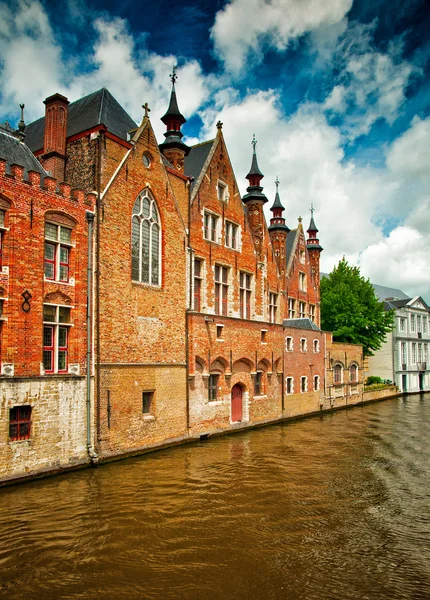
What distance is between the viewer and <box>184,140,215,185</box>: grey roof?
24.0 metres

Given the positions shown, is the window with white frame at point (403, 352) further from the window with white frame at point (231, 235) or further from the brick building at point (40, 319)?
the brick building at point (40, 319)

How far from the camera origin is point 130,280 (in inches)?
693

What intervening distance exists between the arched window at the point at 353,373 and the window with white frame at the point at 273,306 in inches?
443

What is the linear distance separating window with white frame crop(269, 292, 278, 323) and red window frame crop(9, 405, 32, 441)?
59.8ft

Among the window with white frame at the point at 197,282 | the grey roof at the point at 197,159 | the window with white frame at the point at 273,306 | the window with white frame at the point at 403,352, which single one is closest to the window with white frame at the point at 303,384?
the window with white frame at the point at 273,306

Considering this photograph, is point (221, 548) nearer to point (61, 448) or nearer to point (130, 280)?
point (61, 448)

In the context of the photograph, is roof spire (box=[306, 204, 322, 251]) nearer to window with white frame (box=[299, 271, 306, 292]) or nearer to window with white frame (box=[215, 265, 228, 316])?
window with white frame (box=[299, 271, 306, 292])

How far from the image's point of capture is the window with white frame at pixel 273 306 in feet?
96.9

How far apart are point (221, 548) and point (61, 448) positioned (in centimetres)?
700

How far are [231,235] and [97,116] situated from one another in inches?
372

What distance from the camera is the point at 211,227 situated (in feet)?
77.8

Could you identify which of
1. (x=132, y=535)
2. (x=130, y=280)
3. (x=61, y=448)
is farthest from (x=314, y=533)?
(x=130, y=280)

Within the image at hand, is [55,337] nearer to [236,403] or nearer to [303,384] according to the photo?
[236,403]

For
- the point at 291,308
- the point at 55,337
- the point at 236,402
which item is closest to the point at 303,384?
the point at 291,308
